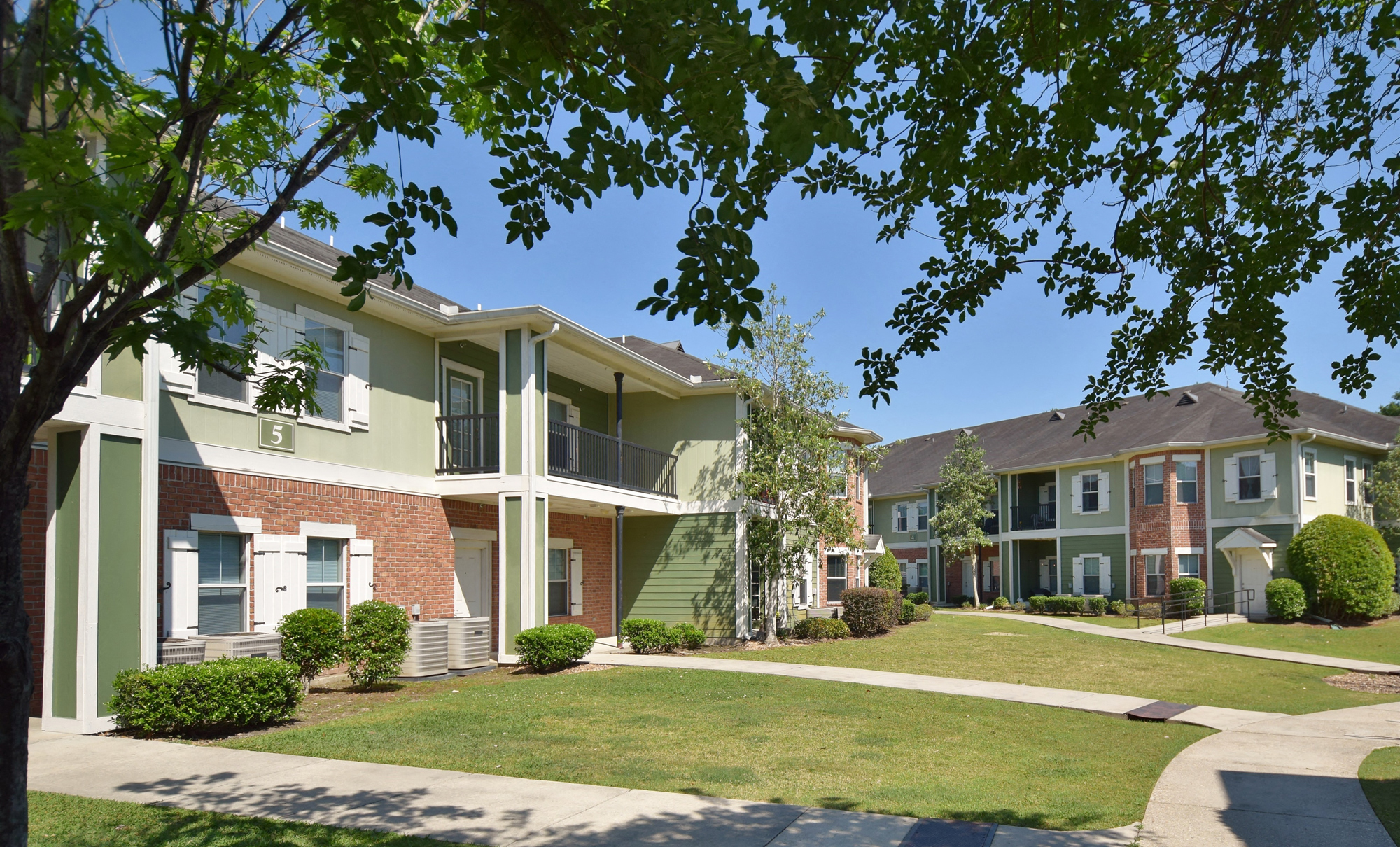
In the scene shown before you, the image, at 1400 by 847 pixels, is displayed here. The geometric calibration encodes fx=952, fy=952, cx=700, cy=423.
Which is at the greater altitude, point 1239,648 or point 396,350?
point 396,350

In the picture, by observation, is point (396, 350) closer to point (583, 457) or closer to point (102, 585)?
point (583, 457)

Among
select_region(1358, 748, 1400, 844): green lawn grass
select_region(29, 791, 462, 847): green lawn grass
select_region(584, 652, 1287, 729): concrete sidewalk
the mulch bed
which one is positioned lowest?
the mulch bed

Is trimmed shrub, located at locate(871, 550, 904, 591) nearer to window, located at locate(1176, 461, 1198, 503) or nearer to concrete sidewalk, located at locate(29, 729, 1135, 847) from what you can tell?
window, located at locate(1176, 461, 1198, 503)

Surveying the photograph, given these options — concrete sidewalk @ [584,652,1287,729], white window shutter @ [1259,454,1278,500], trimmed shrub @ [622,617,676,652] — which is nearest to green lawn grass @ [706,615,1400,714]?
concrete sidewalk @ [584,652,1287,729]

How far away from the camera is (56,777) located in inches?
307

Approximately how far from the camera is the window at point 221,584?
482 inches

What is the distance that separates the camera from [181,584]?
11.8m

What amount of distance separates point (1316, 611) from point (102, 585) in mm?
30400

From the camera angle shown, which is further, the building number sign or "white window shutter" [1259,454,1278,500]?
"white window shutter" [1259,454,1278,500]

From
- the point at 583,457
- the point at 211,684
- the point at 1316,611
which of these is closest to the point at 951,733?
the point at 211,684

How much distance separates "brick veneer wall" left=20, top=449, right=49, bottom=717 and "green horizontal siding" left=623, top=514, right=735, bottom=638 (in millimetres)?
12753

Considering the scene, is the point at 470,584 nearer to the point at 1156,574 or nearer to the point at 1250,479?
the point at 1156,574

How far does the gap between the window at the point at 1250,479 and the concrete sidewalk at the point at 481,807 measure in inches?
1105

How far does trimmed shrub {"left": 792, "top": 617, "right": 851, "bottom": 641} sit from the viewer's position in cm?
2284
